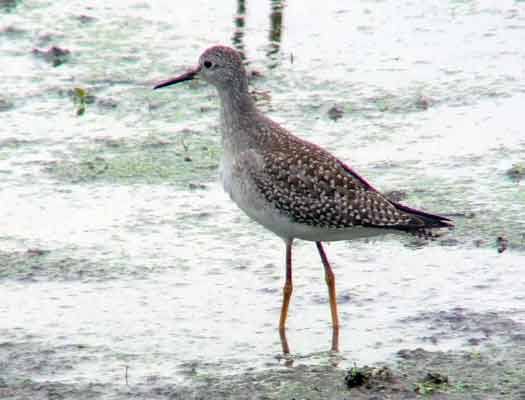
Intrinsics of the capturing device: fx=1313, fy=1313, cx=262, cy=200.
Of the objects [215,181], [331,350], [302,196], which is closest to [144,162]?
[215,181]

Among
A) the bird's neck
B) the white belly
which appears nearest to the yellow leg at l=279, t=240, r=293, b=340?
the white belly

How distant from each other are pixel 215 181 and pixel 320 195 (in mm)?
2613

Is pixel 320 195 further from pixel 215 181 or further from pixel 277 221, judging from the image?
pixel 215 181

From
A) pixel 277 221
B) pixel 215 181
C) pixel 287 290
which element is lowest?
pixel 287 290

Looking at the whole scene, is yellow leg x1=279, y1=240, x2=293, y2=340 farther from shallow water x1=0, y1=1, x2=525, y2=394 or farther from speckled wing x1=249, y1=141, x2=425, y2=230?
speckled wing x1=249, y1=141, x2=425, y2=230

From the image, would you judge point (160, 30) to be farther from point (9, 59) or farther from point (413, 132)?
point (413, 132)

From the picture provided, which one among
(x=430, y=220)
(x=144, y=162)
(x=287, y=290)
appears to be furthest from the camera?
(x=144, y=162)

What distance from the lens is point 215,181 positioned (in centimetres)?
1029

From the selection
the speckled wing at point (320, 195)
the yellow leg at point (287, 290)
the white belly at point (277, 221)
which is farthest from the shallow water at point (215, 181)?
the speckled wing at point (320, 195)

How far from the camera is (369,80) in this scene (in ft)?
40.7

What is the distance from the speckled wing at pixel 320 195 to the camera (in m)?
7.73

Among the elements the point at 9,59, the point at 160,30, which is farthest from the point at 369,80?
the point at 9,59

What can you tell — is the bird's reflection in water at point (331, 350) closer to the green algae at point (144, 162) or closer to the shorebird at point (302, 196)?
the shorebird at point (302, 196)

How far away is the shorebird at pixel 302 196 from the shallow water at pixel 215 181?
1.78 feet
